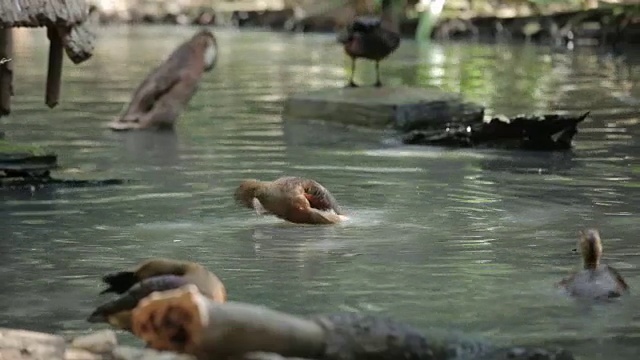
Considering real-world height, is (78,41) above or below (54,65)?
above

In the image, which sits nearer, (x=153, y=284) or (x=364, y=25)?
Result: (x=153, y=284)

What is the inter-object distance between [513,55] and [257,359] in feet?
59.7

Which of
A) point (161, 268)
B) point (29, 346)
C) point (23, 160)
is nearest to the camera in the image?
point (29, 346)

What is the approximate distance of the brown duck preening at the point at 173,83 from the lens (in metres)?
10.2

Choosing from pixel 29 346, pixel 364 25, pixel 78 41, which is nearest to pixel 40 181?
pixel 78 41

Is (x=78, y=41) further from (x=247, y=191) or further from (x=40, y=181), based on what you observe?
(x=247, y=191)

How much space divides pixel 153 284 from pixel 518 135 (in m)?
5.29

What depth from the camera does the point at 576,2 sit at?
26969mm

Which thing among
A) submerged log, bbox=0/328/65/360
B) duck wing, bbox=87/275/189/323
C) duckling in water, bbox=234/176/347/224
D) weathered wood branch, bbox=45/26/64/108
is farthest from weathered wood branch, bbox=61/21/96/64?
submerged log, bbox=0/328/65/360

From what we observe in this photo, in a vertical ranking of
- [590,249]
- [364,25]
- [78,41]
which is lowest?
[590,249]

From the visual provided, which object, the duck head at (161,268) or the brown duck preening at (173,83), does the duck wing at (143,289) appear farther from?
the brown duck preening at (173,83)

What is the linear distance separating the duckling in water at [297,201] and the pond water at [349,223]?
81 mm

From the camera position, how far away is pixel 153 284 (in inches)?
150

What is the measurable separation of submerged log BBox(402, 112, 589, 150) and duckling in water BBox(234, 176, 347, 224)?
9.92 ft
